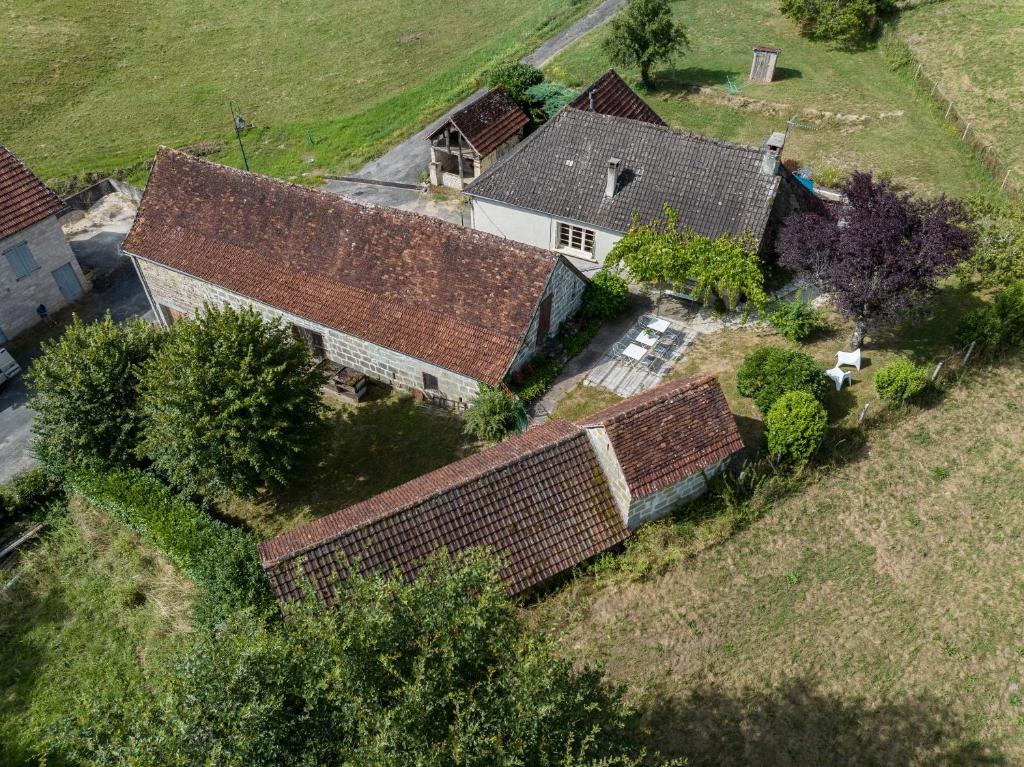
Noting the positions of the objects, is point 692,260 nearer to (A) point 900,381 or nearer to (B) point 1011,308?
(A) point 900,381

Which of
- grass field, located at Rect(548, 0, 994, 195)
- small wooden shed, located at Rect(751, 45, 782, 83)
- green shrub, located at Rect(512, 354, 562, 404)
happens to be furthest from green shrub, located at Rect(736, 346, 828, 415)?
small wooden shed, located at Rect(751, 45, 782, 83)

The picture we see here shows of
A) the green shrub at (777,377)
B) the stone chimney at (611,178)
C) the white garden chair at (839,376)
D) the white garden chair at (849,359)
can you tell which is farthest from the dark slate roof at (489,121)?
the white garden chair at (839,376)

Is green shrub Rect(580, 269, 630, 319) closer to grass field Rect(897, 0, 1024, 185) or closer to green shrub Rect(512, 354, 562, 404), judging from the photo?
green shrub Rect(512, 354, 562, 404)

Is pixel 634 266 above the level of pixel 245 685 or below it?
below

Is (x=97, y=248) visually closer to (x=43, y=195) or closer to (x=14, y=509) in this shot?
(x=43, y=195)

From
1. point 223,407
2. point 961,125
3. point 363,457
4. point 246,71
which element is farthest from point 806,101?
point 246,71

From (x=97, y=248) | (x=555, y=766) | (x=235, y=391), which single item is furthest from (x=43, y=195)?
(x=555, y=766)

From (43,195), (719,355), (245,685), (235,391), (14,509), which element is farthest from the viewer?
(43,195)

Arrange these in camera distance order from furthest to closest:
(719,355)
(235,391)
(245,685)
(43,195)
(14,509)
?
1. (43,195)
2. (719,355)
3. (14,509)
4. (235,391)
5. (245,685)
